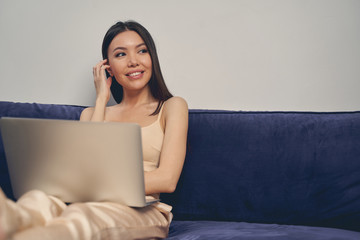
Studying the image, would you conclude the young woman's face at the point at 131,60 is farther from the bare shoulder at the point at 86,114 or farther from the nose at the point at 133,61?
the bare shoulder at the point at 86,114

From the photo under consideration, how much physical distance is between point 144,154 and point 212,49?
0.72 m

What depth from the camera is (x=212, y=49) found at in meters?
1.68

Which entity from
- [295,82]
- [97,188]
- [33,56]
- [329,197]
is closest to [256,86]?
[295,82]

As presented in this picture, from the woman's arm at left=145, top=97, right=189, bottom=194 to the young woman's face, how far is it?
8.2 inches

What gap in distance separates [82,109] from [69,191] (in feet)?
2.27

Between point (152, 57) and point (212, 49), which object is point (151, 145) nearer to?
point (152, 57)

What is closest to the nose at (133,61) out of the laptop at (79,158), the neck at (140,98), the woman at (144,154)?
the woman at (144,154)

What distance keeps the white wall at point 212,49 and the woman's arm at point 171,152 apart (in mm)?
429

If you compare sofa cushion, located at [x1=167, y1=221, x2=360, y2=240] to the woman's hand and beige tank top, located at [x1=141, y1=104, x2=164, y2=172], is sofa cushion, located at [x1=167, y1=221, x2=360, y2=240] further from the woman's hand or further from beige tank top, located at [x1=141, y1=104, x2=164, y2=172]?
the woman's hand

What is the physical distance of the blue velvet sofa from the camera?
121 cm

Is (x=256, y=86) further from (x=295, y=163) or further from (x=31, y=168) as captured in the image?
(x=31, y=168)

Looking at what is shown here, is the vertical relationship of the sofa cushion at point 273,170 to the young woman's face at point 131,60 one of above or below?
below

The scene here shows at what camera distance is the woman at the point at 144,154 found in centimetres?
68

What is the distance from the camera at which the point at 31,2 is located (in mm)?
1845
